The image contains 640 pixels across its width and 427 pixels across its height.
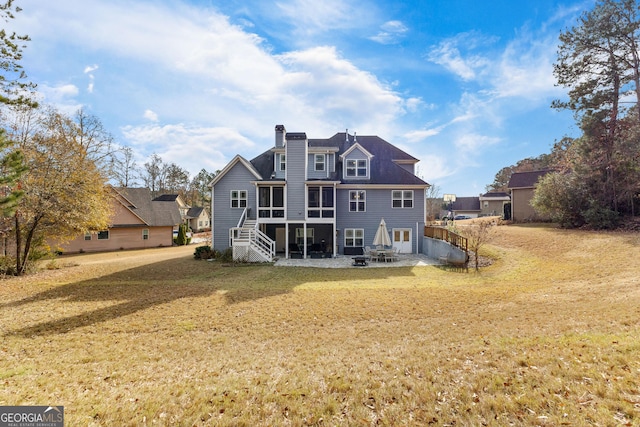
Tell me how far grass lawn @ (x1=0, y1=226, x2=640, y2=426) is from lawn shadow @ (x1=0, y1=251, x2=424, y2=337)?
0.11m

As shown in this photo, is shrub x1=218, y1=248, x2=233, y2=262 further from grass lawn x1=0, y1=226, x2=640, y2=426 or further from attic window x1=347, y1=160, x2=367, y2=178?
attic window x1=347, y1=160, x2=367, y2=178

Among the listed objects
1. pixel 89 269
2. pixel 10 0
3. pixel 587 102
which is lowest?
pixel 89 269

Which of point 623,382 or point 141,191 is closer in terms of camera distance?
point 623,382

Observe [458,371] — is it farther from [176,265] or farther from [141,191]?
[141,191]

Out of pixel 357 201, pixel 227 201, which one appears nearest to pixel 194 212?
pixel 227 201

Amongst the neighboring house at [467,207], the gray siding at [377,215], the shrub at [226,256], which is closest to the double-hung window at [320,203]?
the gray siding at [377,215]

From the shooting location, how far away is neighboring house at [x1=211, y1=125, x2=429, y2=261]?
67.3 ft

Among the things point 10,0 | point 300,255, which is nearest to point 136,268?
point 300,255

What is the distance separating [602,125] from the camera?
2123 centimetres

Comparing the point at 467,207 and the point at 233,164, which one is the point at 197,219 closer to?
the point at 233,164

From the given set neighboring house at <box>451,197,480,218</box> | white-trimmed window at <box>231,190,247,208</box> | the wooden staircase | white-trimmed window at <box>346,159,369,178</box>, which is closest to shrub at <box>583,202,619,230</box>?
white-trimmed window at <box>346,159,369,178</box>

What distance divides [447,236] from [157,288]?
56.1 ft

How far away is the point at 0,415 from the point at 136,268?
14853 mm

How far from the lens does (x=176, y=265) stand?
17.8 meters
